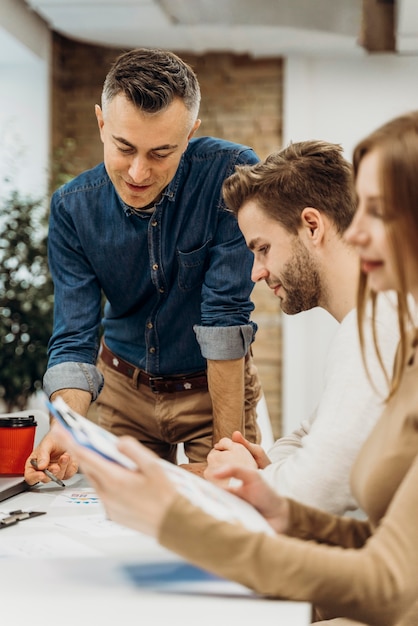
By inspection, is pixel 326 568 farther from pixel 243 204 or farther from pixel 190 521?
pixel 243 204

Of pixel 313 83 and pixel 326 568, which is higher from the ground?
pixel 313 83

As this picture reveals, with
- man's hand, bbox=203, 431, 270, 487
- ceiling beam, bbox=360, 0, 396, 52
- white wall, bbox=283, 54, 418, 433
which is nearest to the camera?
man's hand, bbox=203, 431, 270, 487

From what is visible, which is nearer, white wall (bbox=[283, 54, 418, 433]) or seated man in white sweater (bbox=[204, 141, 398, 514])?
seated man in white sweater (bbox=[204, 141, 398, 514])

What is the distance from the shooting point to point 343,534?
115 cm

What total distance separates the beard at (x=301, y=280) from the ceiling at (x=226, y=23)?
341cm

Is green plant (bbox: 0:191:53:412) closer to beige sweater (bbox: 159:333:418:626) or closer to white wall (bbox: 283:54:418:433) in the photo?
white wall (bbox: 283:54:418:433)

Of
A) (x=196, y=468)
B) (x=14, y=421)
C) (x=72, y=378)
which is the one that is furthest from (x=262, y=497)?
(x=72, y=378)

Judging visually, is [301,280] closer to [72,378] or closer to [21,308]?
[72,378]

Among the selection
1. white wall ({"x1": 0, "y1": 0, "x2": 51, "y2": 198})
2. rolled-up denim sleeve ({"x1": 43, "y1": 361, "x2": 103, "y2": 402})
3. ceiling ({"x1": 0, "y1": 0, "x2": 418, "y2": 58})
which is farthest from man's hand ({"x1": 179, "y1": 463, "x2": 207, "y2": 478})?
white wall ({"x1": 0, "y1": 0, "x2": 51, "y2": 198})

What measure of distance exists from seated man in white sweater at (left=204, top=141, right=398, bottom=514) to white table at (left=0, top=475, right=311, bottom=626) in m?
0.23

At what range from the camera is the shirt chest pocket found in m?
2.17

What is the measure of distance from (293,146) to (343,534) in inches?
34.5

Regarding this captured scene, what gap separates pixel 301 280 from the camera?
5.29ft

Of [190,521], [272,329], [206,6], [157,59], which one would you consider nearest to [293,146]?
[157,59]
